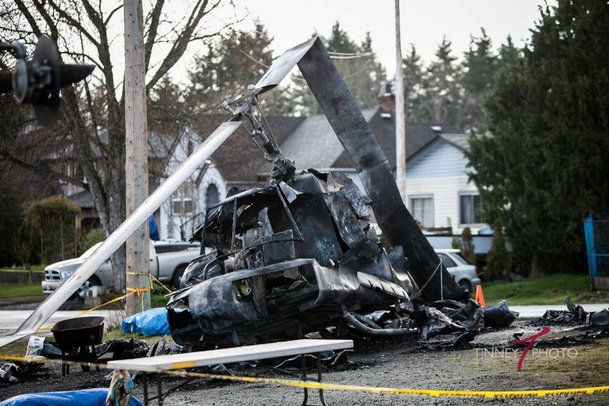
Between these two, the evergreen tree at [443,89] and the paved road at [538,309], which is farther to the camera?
the evergreen tree at [443,89]

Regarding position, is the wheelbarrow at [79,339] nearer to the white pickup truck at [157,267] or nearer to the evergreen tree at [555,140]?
the white pickup truck at [157,267]

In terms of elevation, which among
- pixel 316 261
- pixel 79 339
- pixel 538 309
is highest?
pixel 316 261

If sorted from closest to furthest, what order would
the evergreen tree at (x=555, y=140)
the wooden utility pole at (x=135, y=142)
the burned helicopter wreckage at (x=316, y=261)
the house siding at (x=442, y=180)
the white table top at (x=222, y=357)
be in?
1. the white table top at (x=222, y=357)
2. the burned helicopter wreckage at (x=316, y=261)
3. the wooden utility pole at (x=135, y=142)
4. the evergreen tree at (x=555, y=140)
5. the house siding at (x=442, y=180)

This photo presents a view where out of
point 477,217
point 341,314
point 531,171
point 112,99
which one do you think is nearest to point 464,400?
point 341,314

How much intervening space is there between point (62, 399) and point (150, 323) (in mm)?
8452

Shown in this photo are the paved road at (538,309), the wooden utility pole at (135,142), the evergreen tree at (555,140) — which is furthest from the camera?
the evergreen tree at (555,140)

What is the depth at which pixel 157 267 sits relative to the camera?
29578 millimetres

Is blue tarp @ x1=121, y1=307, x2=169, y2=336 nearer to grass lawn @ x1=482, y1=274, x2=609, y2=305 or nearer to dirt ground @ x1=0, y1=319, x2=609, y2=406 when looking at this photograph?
dirt ground @ x1=0, y1=319, x2=609, y2=406

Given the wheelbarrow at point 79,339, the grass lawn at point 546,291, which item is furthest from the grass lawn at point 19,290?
the wheelbarrow at point 79,339

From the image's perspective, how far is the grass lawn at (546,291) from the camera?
2383 centimetres

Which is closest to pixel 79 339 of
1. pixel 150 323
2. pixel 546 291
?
pixel 150 323

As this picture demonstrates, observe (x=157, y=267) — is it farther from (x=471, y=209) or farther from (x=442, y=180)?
(x=442, y=180)

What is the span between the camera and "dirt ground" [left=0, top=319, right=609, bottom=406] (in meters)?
9.78

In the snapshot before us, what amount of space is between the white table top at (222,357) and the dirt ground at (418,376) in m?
1.07
